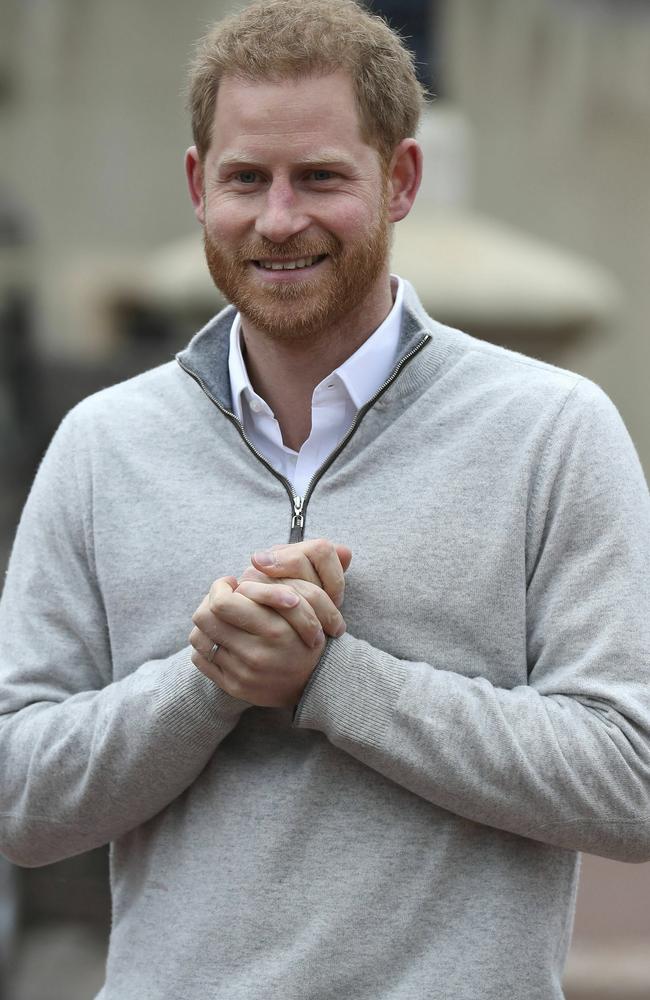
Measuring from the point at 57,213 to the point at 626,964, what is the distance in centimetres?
774

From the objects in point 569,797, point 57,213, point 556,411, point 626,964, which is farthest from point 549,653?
point 57,213

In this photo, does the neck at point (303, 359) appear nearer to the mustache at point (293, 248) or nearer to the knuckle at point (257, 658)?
the mustache at point (293, 248)

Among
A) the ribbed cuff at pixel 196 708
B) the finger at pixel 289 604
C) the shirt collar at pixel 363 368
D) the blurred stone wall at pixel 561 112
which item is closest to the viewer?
the finger at pixel 289 604

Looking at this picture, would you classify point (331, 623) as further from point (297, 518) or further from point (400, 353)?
point (400, 353)

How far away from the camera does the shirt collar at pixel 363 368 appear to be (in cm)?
233

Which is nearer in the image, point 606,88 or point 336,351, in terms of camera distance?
point 336,351

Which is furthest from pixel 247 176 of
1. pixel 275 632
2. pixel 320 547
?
pixel 275 632

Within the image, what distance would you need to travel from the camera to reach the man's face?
2223 millimetres

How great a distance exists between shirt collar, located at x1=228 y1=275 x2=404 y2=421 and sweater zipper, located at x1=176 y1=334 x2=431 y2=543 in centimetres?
3

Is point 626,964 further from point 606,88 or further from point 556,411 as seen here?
point 606,88

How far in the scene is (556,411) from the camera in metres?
2.24

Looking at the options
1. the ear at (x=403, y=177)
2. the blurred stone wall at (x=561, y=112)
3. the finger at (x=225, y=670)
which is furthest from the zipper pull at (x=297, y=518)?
the blurred stone wall at (x=561, y=112)

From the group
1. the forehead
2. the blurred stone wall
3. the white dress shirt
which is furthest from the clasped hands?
the blurred stone wall

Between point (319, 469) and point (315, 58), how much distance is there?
1.85 ft
